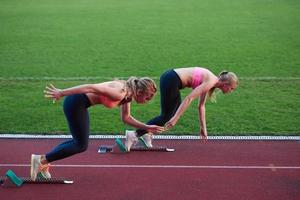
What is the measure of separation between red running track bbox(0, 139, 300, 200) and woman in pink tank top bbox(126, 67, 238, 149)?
521 millimetres

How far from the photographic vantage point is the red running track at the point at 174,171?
6477 mm

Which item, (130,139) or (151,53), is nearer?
(130,139)

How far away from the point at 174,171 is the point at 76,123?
1.74 meters

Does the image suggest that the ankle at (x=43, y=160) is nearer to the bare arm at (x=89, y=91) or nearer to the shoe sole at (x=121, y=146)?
the bare arm at (x=89, y=91)

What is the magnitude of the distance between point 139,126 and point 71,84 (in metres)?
5.49

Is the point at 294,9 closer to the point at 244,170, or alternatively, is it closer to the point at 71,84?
the point at 71,84

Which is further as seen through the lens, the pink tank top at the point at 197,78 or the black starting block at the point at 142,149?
the black starting block at the point at 142,149

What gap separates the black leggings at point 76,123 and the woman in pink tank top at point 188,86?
117 centimetres

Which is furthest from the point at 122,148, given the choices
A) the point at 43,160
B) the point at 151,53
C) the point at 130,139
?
the point at 151,53

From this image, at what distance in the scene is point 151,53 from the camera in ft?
50.2

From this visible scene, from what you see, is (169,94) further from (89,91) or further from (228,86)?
(89,91)

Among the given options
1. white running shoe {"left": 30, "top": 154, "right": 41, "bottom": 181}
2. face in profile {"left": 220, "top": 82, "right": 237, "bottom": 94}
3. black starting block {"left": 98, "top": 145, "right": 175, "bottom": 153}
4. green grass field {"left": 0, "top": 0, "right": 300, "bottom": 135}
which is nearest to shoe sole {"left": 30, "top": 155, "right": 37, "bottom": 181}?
white running shoe {"left": 30, "top": 154, "right": 41, "bottom": 181}

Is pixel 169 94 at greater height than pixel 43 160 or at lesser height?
greater

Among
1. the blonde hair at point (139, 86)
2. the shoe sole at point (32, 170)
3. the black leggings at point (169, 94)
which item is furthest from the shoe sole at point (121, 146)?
the blonde hair at point (139, 86)
